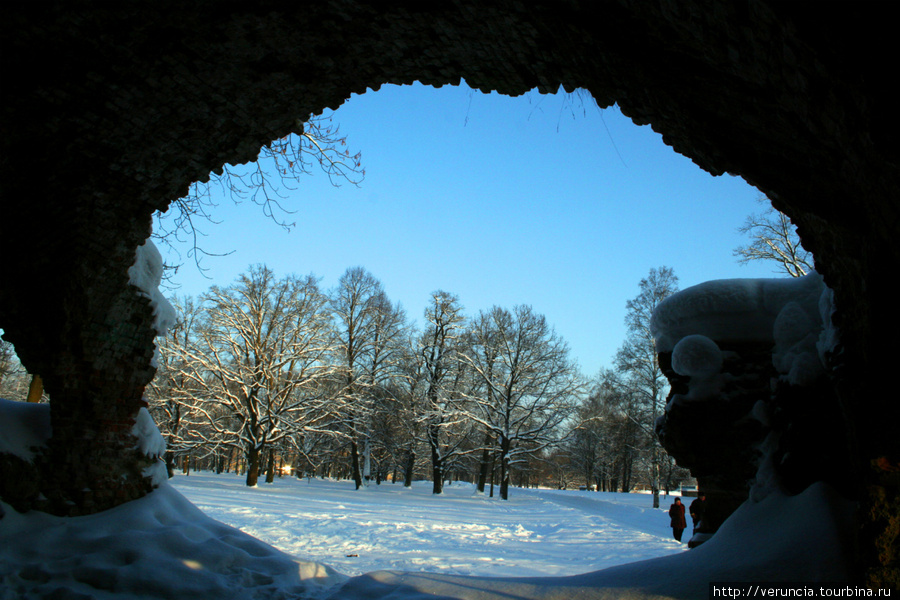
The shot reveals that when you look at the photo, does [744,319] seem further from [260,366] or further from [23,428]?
[260,366]

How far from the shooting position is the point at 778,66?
7.69 feet

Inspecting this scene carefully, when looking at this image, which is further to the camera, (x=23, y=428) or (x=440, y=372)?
(x=440, y=372)

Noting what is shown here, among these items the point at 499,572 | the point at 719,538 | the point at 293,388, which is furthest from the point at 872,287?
the point at 293,388

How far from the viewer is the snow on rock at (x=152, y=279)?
19.7 feet

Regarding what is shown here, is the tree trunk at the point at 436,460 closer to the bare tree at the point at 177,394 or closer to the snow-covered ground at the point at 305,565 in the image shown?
the bare tree at the point at 177,394

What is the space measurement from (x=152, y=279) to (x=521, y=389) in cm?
1869

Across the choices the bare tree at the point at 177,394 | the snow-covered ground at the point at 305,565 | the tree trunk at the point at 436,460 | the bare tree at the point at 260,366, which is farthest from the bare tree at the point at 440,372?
the snow-covered ground at the point at 305,565

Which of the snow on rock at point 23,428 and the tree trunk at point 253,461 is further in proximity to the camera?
the tree trunk at point 253,461

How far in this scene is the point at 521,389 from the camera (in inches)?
916

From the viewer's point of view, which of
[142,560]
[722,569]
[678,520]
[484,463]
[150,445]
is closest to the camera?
[722,569]

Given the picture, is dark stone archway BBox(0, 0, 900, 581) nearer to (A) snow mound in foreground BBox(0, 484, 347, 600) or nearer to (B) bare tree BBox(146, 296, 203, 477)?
(A) snow mound in foreground BBox(0, 484, 347, 600)

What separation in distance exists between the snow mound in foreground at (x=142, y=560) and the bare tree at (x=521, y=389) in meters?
17.3

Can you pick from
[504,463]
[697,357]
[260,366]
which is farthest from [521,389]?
[697,357]

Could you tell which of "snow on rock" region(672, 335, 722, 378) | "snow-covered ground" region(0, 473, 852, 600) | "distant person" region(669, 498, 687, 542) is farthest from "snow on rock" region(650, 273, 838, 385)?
"distant person" region(669, 498, 687, 542)
